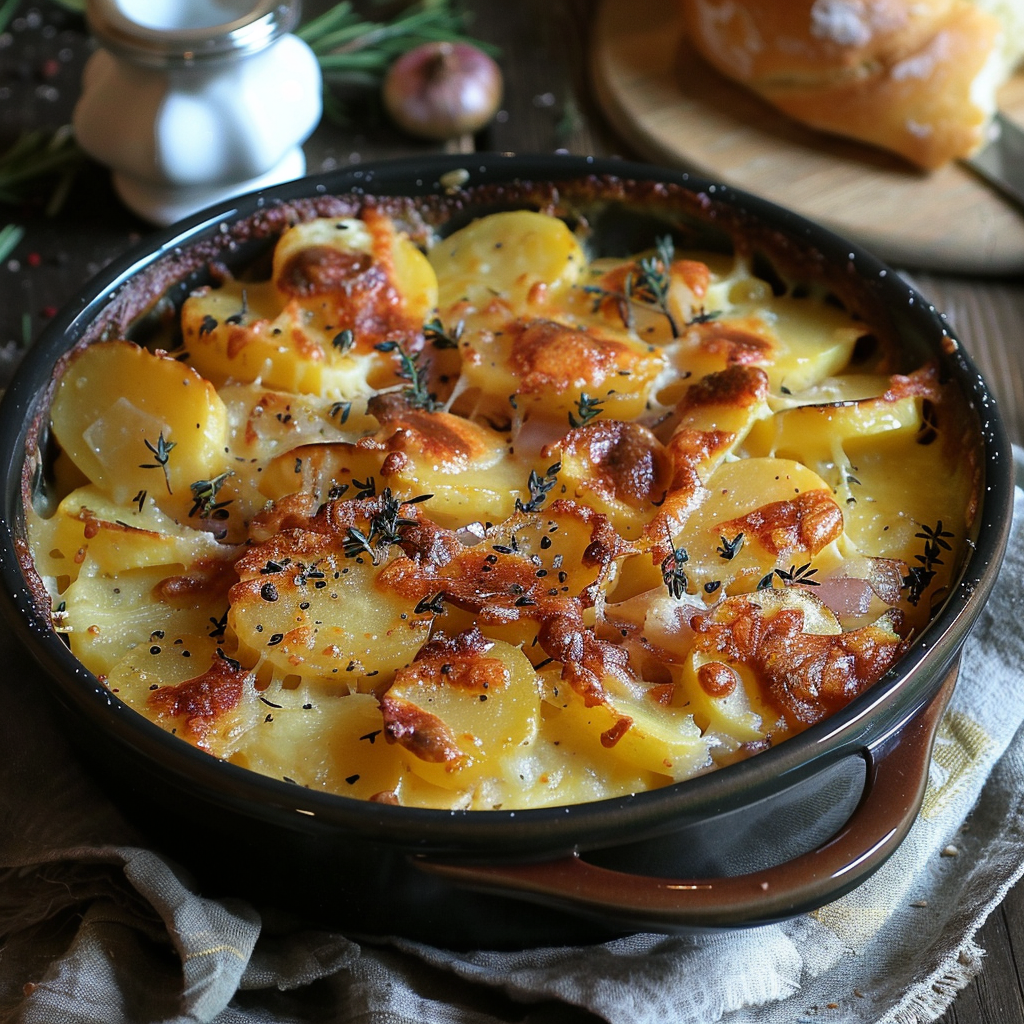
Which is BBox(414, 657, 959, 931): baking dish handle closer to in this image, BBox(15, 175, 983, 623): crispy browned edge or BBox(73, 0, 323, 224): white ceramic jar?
BBox(15, 175, 983, 623): crispy browned edge

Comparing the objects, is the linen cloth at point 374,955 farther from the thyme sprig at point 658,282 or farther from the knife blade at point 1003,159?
the knife blade at point 1003,159

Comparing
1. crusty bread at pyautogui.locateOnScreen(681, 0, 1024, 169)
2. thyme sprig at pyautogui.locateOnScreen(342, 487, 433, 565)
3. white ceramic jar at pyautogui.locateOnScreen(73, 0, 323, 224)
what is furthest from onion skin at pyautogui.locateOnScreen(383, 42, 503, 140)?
thyme sprig at pyautogui.locateOnScreen(342, 487, 433, 565)

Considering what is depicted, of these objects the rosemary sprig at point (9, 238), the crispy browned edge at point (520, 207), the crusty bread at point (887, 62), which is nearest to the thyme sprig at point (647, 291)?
the crispy browned edge at point (520, 207)

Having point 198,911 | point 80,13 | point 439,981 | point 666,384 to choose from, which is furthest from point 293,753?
point 80,13

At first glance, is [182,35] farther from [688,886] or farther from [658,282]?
[688,886]

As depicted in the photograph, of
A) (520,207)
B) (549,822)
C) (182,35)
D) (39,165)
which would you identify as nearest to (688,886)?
(549,822)

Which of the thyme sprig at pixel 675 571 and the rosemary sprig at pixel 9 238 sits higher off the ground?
the thyme sprig at pixel 675 571
